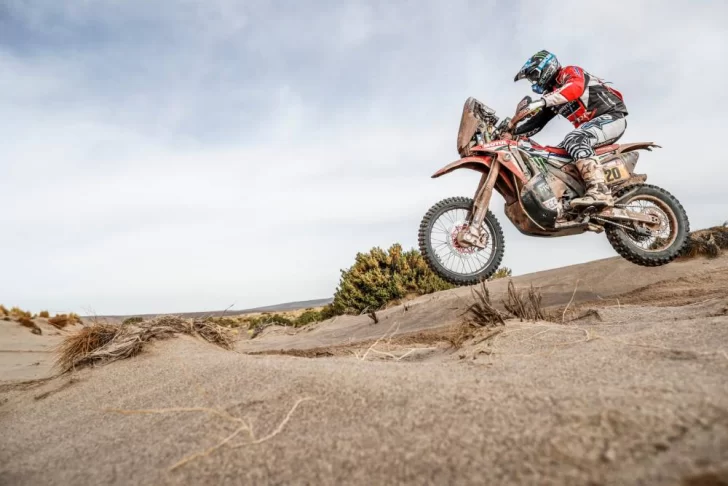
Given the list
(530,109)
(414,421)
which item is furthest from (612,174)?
(414,421)

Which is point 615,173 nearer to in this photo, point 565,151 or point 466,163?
point 565,151

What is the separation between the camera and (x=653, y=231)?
5395mm

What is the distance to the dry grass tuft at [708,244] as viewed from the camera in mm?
7242

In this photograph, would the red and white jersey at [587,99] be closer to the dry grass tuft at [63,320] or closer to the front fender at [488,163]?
the front fender at [488,163]

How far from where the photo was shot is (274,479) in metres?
1.05

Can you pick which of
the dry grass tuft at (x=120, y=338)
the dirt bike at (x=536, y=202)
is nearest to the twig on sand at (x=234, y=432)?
the dry grass tuft at (x=120, y=338)

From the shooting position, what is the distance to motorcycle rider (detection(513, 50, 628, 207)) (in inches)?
199

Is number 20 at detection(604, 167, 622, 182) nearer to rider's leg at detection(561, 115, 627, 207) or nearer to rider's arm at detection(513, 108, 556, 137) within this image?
rider's leg at detection(561, 115, 627, 207)

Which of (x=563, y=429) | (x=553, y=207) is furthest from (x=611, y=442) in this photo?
(x=553, y=207)

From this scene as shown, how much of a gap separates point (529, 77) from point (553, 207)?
1.83 metres

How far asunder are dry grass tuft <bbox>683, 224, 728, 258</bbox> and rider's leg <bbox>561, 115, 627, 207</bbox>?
316cm

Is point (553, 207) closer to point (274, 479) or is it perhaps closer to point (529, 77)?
point (529, 77)

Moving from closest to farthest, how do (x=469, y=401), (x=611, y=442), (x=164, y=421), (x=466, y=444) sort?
1. (x=611, y=442)
2. (x=466, y=444)
3. (x=469, y=401)
4. (x=164, y=421)

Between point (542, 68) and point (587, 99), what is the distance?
0.71 metres
